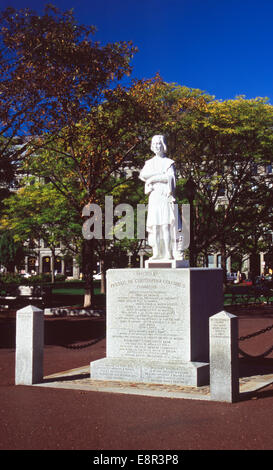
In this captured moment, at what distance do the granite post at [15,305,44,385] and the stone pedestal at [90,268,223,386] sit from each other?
3.68ft

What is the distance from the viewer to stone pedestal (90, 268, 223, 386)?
1105 centimetres

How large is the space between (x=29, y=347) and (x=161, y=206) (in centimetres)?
378

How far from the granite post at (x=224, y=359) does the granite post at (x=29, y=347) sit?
331 cm

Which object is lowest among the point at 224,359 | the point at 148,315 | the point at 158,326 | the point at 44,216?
the point at 224,359

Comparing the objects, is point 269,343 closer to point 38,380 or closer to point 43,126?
point 38,380

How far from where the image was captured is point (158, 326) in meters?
11.3

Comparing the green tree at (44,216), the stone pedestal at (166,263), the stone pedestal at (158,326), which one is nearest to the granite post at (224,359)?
the stone pedestal at (158,326)

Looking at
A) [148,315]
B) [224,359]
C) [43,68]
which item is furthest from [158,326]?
[43,68]

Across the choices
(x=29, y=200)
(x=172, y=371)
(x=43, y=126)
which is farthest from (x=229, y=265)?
(x=172, y=371)

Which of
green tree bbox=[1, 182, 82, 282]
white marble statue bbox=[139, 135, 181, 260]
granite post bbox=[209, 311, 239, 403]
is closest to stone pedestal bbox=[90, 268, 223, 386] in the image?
white marble statue bbox=[139, 135, 181, 260]

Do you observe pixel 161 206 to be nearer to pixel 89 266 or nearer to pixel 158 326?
pixel 158 326

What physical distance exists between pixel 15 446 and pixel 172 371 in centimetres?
451

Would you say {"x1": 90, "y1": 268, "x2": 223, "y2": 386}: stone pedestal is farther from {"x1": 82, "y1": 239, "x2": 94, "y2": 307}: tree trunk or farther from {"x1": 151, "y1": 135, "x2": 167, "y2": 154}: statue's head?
{"x1": 82, "y1": 239, "x2": 94, "y2": 307}: tree trunk

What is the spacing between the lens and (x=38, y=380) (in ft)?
36.2
